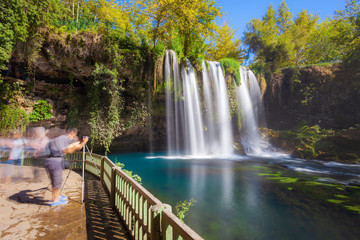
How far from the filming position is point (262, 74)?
2122 cm

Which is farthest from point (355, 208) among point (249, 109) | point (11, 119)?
point (11, 119)

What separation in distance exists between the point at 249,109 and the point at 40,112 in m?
19.3

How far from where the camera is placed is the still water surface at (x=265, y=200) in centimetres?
448

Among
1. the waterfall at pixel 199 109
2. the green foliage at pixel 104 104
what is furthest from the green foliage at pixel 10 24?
the waterfall at pixel 199 109

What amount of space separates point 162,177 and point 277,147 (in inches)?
554

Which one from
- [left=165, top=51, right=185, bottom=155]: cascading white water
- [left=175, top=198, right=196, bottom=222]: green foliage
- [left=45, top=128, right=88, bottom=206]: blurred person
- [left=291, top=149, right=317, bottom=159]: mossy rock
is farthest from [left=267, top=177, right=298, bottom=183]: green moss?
[left=45, top=128, right=88, bottom=206]: blurred person

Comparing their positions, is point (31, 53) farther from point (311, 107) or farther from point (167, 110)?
point (311, 107)

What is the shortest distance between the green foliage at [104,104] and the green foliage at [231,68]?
11.4 metres

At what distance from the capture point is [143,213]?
2545mm

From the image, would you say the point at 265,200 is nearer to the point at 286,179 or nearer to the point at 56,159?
the point at 286,179

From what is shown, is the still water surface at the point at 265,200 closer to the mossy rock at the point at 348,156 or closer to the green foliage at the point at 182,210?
the green foliage at the point at 182,210

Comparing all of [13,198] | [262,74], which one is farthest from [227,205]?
[262,74]

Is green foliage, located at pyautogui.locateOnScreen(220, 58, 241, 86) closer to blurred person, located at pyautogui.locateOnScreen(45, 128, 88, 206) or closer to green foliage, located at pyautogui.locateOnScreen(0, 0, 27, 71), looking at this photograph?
green foliage, located at pyautogui.locateOnScreen(0, 0, 27, 71)

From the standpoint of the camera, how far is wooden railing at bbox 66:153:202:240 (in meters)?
1.76
